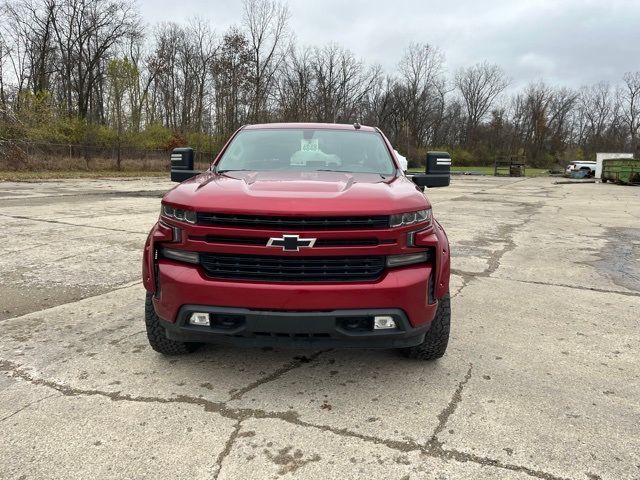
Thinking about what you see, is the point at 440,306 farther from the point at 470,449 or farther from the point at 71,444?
the point at 71,444

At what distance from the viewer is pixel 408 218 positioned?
9.21 ft

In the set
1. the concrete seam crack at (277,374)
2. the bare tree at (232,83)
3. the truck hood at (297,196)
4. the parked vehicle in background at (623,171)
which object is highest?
the bare tree at (232,83)

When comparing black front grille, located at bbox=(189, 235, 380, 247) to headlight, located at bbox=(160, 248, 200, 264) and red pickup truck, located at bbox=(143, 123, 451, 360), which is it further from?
headlight, located at bbox=(160, 248, 200, 264)

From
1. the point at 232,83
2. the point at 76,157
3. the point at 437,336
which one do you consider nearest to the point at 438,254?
the point at 437,336

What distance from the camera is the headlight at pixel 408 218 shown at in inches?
108

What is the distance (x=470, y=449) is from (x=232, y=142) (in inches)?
128

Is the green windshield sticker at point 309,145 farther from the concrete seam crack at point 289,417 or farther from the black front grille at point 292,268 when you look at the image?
the concrete seam crack at point 289,417

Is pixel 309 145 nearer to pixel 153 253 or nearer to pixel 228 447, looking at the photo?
pixel 153 253

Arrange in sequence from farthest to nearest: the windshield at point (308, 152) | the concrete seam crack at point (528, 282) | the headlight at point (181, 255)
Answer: the concrete seam crack at point (528, 282) < the windshield at point (308, 152) < the headlight at point (181, 255)

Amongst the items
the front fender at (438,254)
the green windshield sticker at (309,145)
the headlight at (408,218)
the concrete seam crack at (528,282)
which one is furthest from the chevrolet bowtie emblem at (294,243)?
the concrete seam crack at (528,282)

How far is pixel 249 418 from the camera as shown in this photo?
2.67m

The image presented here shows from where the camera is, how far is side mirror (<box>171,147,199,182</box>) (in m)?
4.12

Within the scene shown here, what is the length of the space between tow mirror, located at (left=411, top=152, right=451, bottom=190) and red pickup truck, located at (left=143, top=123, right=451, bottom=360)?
3.57ft

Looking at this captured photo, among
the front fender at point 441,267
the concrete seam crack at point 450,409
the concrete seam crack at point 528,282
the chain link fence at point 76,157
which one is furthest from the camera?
the chain link fence at point 76,157
